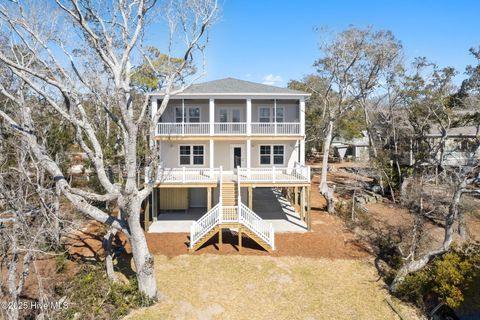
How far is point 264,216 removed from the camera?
1898cm

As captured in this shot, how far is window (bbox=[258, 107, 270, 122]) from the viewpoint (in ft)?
66.0

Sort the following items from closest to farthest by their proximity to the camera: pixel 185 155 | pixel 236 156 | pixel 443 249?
pixel 443 249
pixel 185 155
pixel 236 156

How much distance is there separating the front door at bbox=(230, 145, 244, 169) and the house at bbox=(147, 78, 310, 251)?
45 millimetres

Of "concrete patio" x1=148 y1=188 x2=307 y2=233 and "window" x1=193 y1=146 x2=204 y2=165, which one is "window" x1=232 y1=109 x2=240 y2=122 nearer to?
"window" x1=193 y1=146 x2=204 y2=165

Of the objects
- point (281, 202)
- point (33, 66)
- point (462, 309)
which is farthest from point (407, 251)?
point (33, 66)

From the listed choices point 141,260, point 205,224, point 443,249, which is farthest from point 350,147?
point 141,260

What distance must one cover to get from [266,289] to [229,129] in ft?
33.0

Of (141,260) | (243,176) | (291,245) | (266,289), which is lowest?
(266,289)

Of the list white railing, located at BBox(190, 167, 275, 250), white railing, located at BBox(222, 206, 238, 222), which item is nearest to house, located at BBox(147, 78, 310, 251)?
white railing, located at BBox(222, 206, 238, 222)

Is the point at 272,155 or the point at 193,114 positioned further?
the point at 272,155

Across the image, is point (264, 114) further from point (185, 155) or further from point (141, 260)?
point (141, 260)

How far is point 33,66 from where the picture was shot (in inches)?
577

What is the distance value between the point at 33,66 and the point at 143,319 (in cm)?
1262

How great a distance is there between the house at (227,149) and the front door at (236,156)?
1.8 inches
